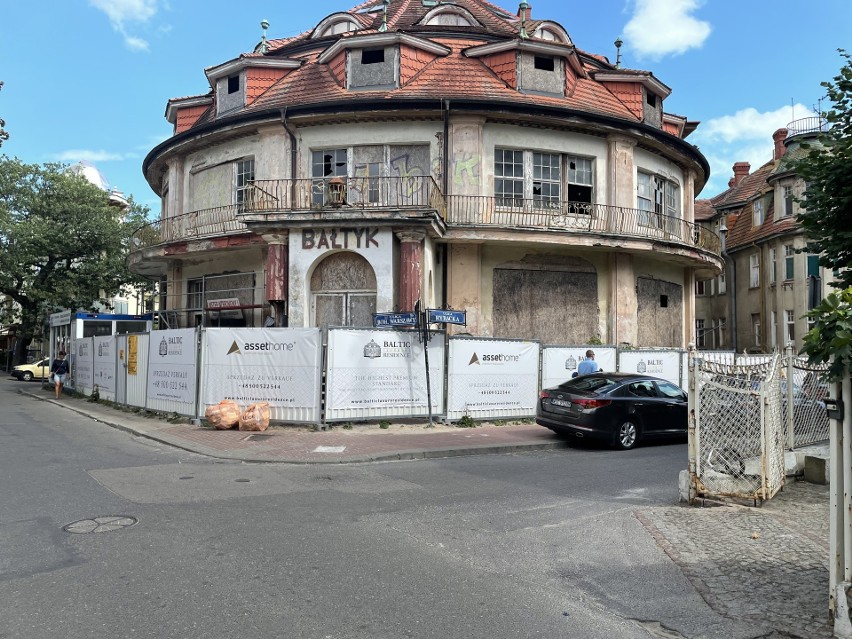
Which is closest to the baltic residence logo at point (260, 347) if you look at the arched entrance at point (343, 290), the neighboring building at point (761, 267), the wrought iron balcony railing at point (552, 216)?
the arched entrance at point (343, 290)

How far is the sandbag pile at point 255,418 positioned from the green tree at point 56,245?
100ft

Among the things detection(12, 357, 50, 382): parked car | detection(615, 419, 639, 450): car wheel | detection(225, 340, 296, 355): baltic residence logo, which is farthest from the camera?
detection(12, 357, 50, 382): parked car

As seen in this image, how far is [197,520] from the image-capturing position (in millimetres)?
6523

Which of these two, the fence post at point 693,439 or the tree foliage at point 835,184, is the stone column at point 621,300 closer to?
the tree foliage at point 835,184

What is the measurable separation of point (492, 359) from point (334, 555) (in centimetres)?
1003

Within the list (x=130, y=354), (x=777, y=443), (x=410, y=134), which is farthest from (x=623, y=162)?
(x=130, y=354)

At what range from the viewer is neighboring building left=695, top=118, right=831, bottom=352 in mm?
32438

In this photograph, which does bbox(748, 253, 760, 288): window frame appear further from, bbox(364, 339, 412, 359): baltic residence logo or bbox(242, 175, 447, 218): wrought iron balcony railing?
bbox(364, 339, 412, 359): baltic residence logo

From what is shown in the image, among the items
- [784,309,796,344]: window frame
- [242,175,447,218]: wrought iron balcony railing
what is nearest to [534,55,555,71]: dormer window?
[242,175,447,218]: wrought iron balcony railing

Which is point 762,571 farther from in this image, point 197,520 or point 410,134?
point 410,134

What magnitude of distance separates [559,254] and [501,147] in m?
3.98

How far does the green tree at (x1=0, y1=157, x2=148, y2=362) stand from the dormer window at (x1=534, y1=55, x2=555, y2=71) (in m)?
29.4

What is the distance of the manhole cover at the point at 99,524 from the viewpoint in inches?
238

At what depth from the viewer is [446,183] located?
1959 cm
